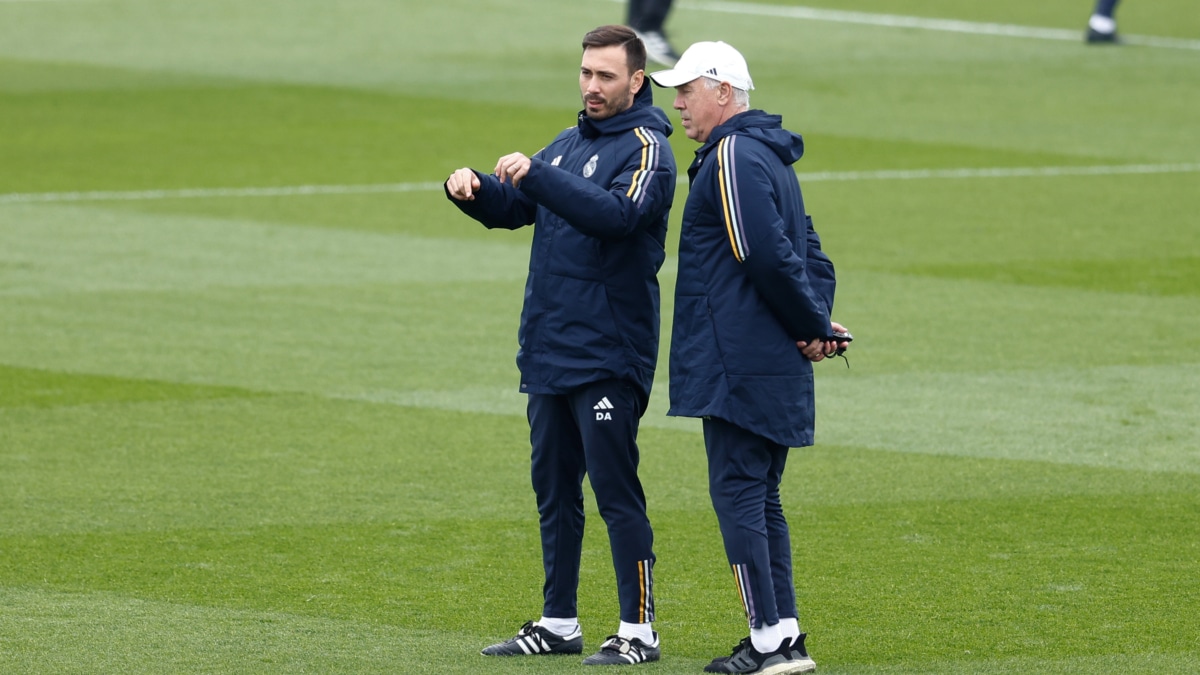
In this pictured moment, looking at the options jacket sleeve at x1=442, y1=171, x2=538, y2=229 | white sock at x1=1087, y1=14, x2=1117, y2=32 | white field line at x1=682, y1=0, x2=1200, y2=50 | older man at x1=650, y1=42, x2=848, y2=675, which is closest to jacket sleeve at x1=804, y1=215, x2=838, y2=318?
older man at x1=650, y1=42, x2=848, y2=675

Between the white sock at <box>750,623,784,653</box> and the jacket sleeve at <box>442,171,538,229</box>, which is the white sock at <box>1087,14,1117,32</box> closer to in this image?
the jacket sleeve at <box>442,171,538,229</box>

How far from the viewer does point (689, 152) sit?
21000 millimetres

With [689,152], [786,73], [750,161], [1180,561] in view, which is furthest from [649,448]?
[786,73]

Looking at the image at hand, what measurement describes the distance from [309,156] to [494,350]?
9306 mm

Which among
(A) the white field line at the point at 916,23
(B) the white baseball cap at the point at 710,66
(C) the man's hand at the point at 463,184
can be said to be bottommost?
(A) the white field line at the point at 916,23

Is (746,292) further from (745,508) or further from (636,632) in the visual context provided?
(636,632)

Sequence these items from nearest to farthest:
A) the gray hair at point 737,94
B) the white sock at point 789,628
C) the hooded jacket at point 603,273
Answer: the gray hair at point 737,94 < the white sock at point 789,628 < the hooded jacket at point 603,273

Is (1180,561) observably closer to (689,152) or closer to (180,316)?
(180,316)

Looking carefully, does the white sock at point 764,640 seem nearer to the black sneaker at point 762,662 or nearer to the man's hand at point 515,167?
the black sneaker at point 762,662

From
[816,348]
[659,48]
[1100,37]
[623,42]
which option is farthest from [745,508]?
[1100,37]

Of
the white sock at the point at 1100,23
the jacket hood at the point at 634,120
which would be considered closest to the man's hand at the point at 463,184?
the jacket hood at the point at 634,120

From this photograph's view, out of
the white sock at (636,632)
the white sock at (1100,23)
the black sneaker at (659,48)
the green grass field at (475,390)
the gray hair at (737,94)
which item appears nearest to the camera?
the gray hair at (737,94)

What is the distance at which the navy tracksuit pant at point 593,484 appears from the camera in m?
6.49

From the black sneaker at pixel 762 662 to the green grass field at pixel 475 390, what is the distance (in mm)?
141
